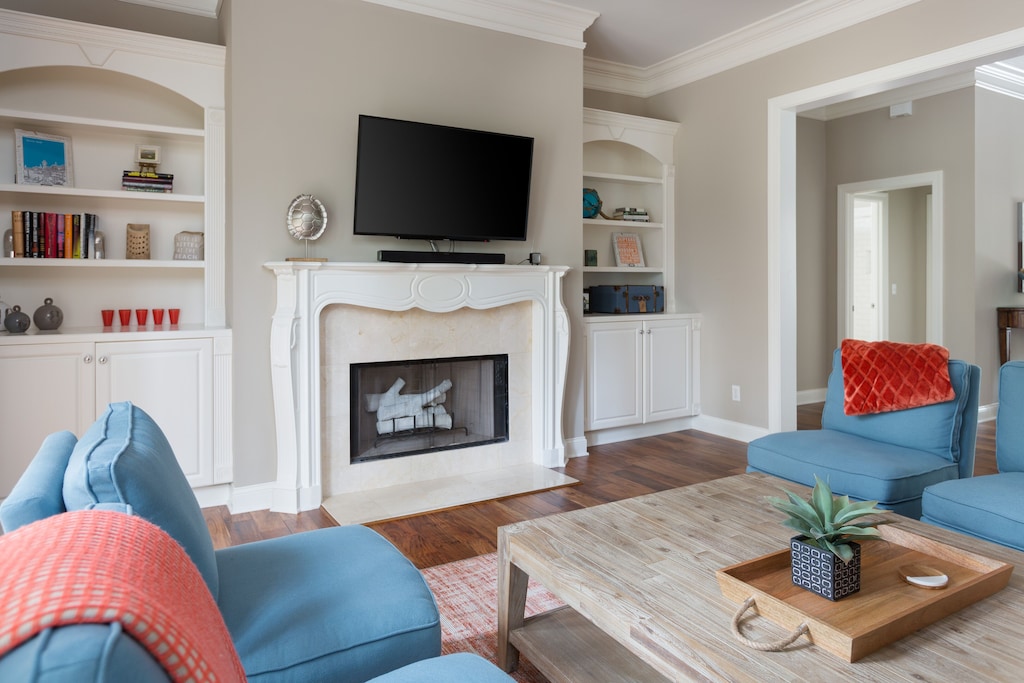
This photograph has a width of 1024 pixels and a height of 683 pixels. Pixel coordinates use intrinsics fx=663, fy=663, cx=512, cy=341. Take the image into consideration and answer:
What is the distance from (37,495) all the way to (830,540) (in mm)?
1503

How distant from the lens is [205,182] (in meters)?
3.54

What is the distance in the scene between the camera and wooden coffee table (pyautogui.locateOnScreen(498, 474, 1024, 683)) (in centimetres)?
122

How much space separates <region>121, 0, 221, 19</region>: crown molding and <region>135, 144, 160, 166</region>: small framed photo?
766 mm

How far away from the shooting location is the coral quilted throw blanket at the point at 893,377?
285cm

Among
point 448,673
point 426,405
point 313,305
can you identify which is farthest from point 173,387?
point 448,673

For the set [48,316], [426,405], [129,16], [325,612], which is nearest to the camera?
[325,612]

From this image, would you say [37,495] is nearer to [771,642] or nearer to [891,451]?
[771,642]

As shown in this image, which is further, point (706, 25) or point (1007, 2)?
point (706, 25)

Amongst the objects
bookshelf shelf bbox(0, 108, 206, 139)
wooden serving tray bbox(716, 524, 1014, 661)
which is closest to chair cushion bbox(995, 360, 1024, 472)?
wooden serving tray bbox(716, 524, 1014, 661)

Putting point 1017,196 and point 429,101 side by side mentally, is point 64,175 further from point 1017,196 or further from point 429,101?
point 1017,196

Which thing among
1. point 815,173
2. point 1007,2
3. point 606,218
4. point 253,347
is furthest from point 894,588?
point 815,173

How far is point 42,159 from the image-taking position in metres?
3.40

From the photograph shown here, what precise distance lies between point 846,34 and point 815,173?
2445mm

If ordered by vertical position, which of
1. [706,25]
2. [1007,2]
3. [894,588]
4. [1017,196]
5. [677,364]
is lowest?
[894,588]
